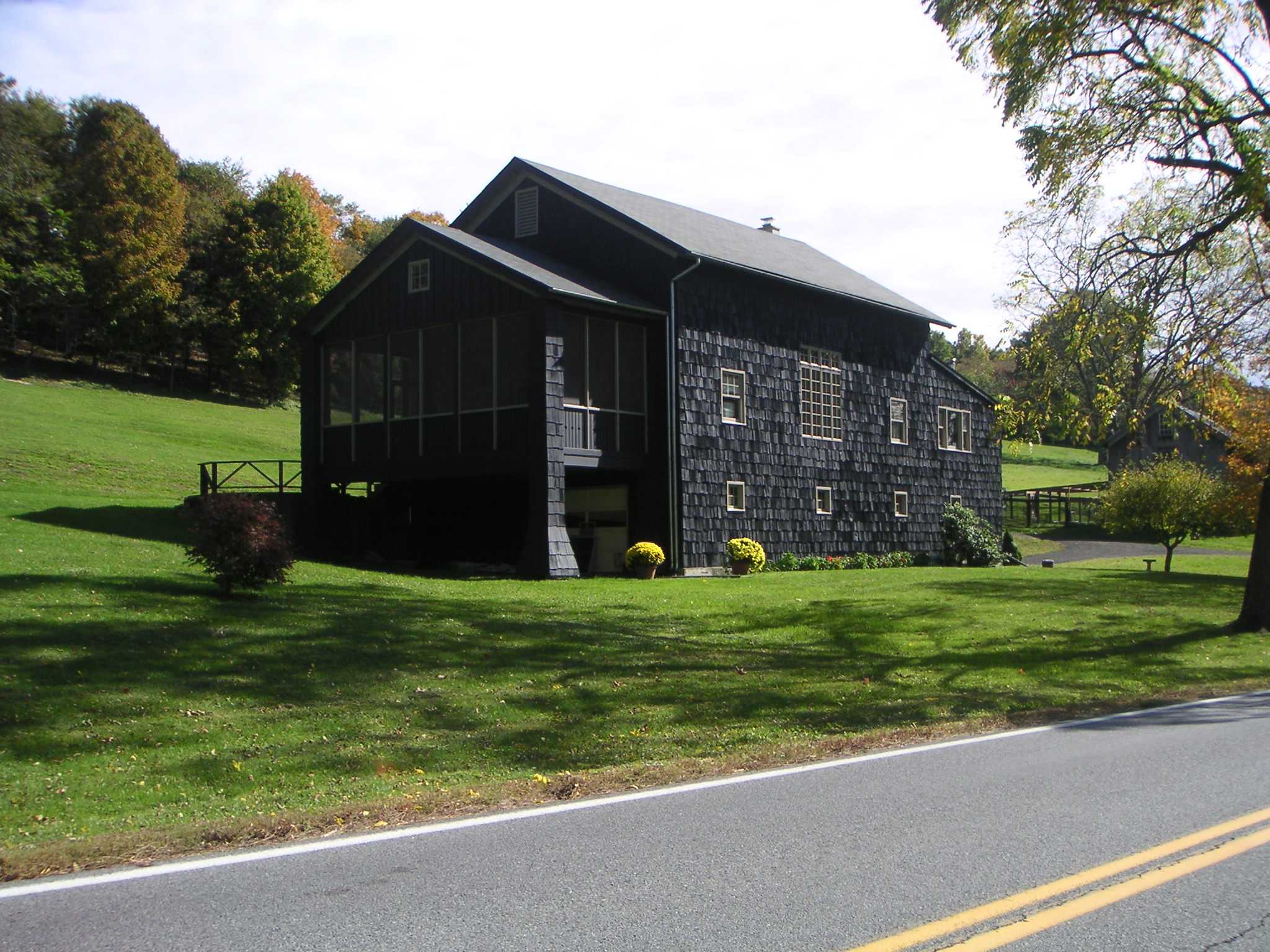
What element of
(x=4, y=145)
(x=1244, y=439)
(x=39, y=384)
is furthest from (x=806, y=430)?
(x=4, y=145)

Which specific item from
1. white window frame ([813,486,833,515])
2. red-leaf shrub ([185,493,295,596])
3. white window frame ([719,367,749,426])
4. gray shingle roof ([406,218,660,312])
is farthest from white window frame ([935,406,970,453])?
red-leaf shrub ([185,493,295,596])

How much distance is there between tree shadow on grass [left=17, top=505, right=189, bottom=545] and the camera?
23.2 m

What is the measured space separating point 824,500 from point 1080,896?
23.6 meters

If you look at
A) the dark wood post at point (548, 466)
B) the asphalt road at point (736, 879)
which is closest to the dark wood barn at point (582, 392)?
the dark wood post at point (548, 466)

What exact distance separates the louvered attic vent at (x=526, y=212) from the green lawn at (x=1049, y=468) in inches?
1698

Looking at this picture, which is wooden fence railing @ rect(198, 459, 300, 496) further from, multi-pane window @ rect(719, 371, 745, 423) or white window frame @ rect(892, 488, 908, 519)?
white window frame @ rect(892, 488, 908, 519)

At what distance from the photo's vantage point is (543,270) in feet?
79.4

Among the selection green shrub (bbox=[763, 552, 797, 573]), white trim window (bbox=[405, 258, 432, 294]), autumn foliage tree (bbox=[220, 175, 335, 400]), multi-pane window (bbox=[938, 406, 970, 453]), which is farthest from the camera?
autumn foliage tree (bbox=[220, 175, 335, 400])

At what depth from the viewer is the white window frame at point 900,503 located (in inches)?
1219

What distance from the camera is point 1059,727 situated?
10438 mm

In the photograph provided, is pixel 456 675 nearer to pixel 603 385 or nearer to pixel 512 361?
pixel 512 361

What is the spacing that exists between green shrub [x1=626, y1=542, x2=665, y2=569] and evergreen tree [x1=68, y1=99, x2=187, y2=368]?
37.3 m

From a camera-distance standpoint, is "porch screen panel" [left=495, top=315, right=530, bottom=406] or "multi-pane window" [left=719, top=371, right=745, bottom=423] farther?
"multi-pane window" [left=719, top=371, right=745, bottom=423]

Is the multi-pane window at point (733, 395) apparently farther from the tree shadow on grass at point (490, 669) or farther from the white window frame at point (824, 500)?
the tree shadow on grass at point (490, 669)
